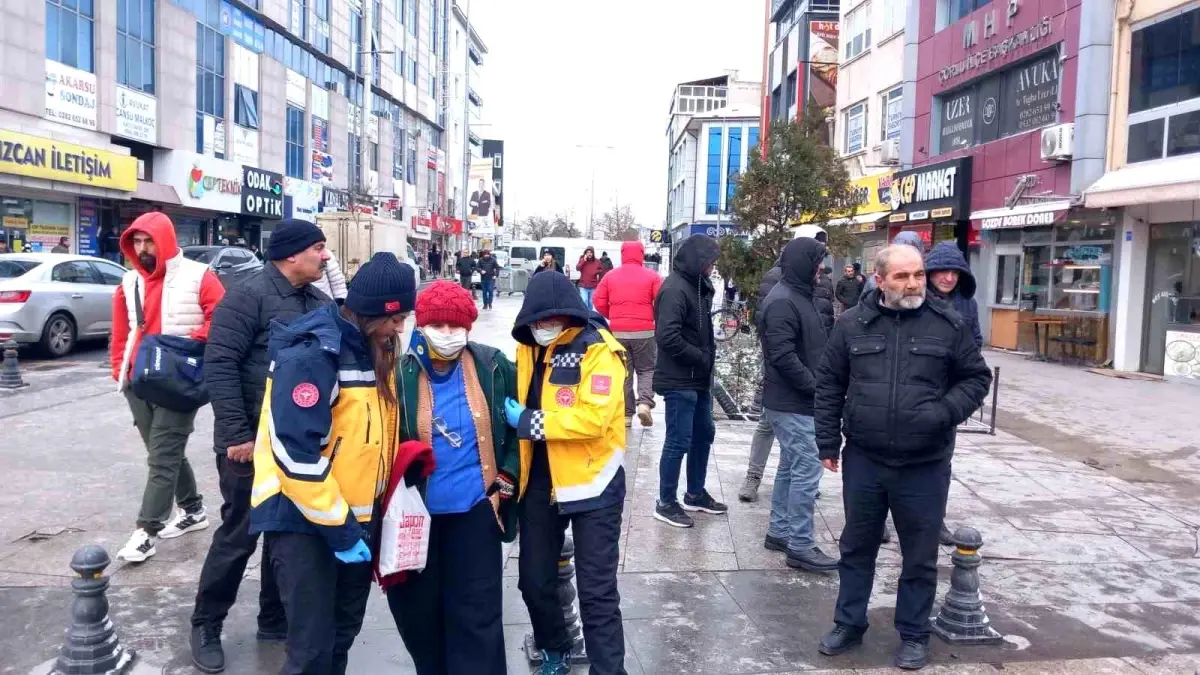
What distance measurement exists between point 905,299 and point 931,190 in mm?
19953

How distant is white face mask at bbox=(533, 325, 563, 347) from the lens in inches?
148

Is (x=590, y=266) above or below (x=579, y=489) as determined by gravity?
above

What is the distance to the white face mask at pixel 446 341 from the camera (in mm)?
3424

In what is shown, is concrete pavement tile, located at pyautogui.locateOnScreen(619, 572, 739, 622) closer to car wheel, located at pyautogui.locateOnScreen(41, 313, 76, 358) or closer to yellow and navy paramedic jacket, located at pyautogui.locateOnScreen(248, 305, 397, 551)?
yellow and navy paramedic jacket, located at pyautogui.locateOnScreen(248, 305, 397, 551)

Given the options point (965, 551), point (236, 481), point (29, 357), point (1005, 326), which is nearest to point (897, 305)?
point (965, 551)

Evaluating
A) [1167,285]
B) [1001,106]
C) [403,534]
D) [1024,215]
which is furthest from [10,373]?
[1001,106]

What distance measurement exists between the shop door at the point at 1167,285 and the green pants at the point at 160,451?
1590cm

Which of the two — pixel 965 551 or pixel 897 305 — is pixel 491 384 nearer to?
pixel 897 305

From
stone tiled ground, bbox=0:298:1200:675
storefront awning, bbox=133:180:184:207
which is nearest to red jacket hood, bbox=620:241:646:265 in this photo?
stone tiled ground, bbox=0:298:1200:675

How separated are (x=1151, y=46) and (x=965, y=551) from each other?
15052mm

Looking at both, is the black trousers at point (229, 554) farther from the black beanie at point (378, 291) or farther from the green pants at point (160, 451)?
the black beanie at point (378, 291)

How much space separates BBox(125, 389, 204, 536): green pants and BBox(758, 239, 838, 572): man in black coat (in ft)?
11.1

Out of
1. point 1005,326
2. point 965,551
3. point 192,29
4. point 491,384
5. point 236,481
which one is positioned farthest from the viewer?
point 192,29

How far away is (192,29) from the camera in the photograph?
30.5m
